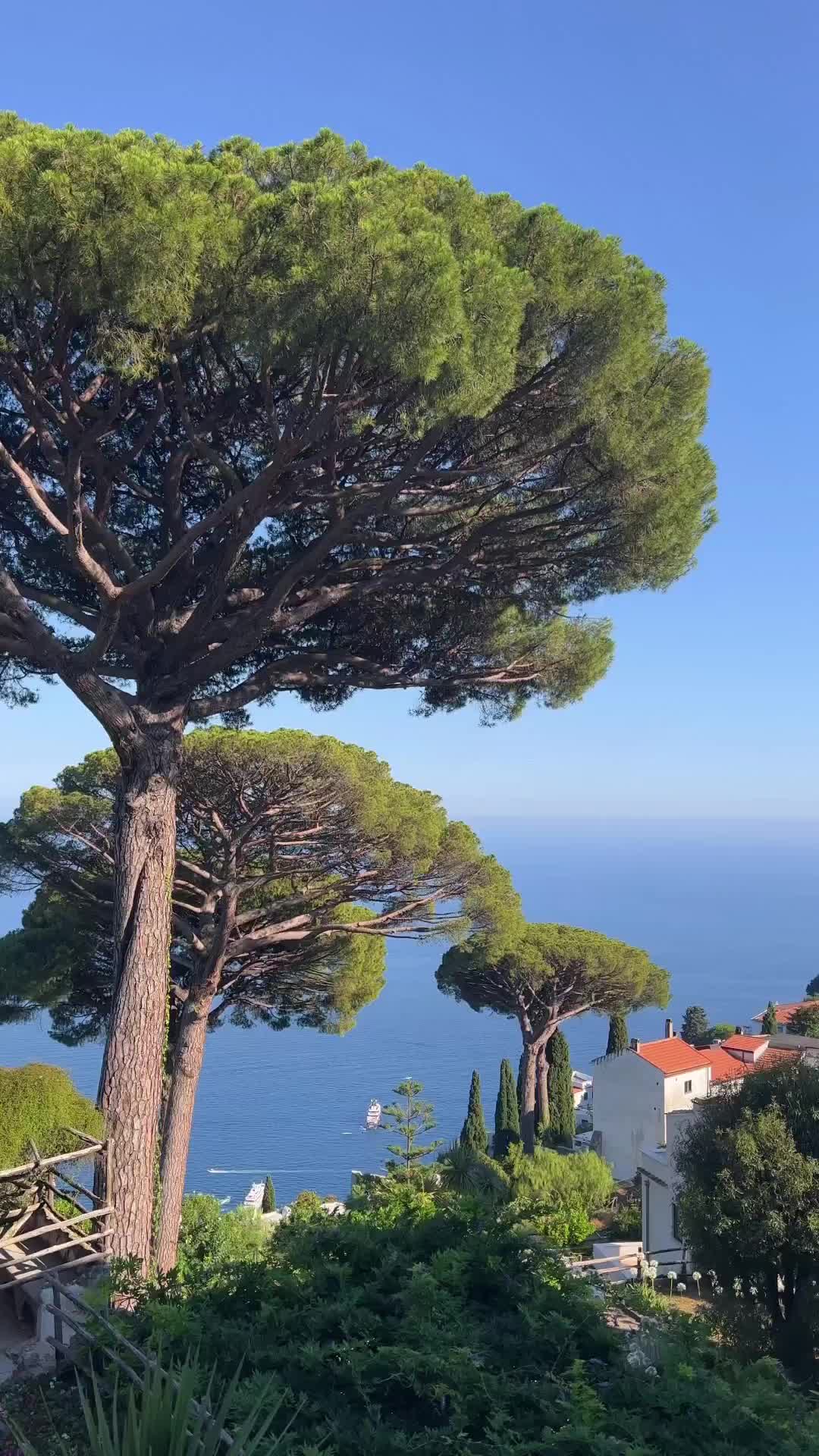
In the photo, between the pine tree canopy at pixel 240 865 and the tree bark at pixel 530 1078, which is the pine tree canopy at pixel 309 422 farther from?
the tree bark at pixel 530 1078

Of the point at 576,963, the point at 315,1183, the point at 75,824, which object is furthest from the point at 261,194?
the point at 315,1183

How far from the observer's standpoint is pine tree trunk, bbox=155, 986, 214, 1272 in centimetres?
998

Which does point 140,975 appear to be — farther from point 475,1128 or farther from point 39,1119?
point 475,1128

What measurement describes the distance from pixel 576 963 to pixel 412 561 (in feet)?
48.6

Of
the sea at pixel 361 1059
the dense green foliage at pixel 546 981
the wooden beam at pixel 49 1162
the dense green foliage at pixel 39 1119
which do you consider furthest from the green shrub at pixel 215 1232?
the dense green foliage at pixel 546 981

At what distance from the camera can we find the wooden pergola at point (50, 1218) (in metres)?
5.83

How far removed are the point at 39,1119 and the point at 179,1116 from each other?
3948mm

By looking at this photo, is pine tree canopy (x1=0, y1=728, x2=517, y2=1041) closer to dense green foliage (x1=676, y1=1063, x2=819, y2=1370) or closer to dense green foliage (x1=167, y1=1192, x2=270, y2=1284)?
dense green foliage (x1=167, y1=1192, x2=270, y2=1284)

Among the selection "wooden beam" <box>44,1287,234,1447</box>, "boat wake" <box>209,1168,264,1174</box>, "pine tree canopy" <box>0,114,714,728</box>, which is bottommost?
"boat wake" <box>209,1168,264,1174</box>

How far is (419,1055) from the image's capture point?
6356cm

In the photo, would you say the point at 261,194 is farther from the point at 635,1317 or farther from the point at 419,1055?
the point at 419,1055

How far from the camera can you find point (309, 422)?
242 inches

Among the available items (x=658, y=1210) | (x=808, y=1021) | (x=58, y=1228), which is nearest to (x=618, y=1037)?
(x=808, y=1021)

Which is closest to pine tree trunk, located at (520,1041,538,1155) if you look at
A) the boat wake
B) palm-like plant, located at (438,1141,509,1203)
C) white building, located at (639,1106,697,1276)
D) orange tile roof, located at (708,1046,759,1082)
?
orange tile roof, located at (708,1046,759,1082)
